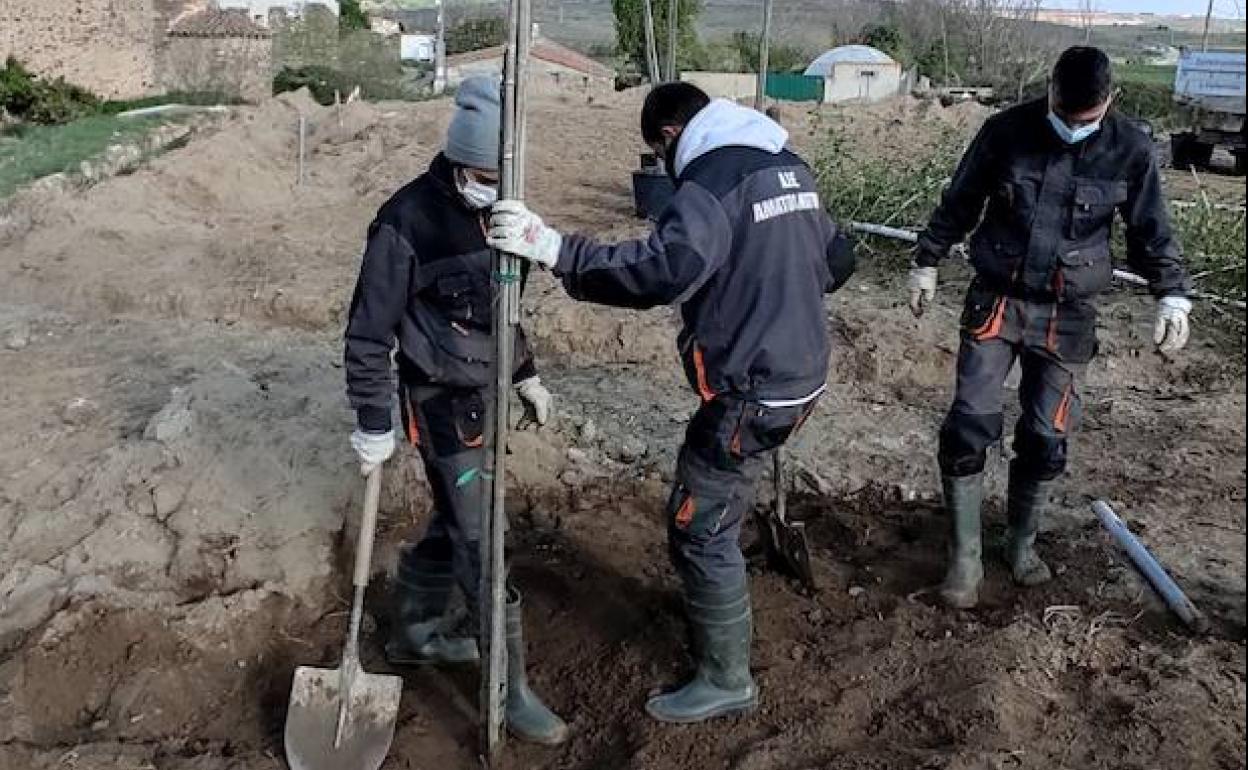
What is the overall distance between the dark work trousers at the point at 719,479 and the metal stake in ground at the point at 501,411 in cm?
52

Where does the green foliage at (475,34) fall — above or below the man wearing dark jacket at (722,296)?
below

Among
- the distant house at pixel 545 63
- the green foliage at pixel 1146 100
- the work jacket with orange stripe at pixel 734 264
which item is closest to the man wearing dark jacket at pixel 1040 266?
the work jacket with orange stripe at pixel 734 264

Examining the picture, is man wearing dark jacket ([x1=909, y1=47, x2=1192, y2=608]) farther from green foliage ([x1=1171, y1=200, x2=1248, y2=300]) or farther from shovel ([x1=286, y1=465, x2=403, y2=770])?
green foliage ([x1=1171, y1=200, x2=1248, y2=300])

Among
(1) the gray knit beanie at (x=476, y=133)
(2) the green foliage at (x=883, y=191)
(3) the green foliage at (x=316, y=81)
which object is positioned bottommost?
(3) the green foliage at (x=316, y=81)

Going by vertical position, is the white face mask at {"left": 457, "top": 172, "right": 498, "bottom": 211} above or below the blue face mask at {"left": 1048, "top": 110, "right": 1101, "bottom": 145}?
below

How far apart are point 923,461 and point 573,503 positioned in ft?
4.92

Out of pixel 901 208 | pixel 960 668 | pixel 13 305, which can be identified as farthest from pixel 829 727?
pixel 13 305

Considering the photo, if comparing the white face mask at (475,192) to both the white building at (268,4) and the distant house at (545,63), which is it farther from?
the white building at (268,4)

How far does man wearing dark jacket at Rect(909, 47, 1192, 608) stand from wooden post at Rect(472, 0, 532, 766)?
64.8 inches

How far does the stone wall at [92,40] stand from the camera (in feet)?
82.2

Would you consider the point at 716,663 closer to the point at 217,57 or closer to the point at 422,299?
the point at 422,299

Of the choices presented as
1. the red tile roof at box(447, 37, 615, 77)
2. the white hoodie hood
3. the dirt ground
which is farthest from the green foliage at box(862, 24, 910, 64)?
the white hoodie hood

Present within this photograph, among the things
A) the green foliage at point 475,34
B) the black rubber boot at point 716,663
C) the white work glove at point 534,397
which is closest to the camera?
the black rubber boot at point 716,663

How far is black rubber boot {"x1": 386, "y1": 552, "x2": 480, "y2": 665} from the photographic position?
3.91 metres
